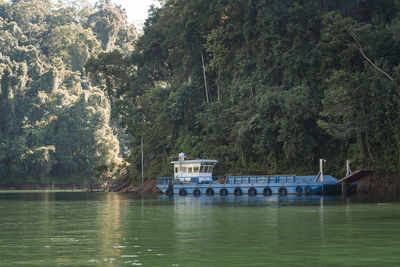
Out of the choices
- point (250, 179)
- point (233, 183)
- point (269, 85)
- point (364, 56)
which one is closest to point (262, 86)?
point (269, 85)

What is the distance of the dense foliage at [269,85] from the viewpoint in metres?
45.8

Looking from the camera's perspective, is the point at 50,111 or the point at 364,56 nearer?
the point at 364,56

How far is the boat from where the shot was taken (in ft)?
154

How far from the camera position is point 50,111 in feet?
341

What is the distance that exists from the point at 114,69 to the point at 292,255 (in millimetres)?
63038

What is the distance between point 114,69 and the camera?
73500mm

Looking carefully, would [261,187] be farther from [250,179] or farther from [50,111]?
[50,111]

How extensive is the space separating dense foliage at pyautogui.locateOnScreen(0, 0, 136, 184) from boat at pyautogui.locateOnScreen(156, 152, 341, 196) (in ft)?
127

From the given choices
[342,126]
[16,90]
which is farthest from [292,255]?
[16,90]

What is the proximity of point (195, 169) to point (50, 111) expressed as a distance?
53526 millimetres

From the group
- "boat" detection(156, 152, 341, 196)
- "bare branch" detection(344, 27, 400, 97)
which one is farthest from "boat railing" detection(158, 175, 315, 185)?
"bare branch" detection(344, 27, 400, 97)

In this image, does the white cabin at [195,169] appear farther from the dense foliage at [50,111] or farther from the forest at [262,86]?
the dense foliage at [50,111]

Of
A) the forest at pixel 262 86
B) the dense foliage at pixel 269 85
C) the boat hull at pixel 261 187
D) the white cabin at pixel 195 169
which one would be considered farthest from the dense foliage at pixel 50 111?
the boat hull at pixel 261 187

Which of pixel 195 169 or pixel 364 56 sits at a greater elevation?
pixel 364 56
